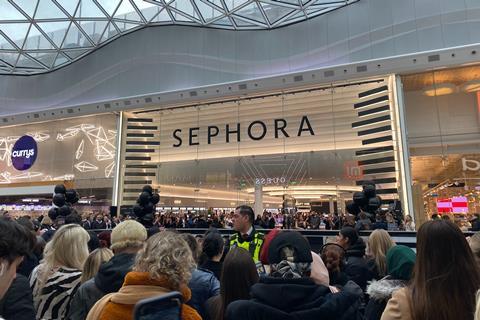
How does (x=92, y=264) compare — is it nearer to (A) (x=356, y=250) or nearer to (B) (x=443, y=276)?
(B) (x=443, y=276)

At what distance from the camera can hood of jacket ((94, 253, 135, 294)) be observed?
2.40 m

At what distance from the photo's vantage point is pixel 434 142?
668 inches

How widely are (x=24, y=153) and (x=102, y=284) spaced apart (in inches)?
1079

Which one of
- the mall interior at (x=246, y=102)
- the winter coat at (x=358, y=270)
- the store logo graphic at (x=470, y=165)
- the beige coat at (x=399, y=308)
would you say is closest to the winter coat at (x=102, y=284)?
the beige coat at (x=399, y=308)

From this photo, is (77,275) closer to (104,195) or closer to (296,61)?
(296,61)

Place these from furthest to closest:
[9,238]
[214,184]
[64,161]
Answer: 1. [64,161]
2. [214,184]
3. [9,238]

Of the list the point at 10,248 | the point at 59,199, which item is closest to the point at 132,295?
the point at 10,248

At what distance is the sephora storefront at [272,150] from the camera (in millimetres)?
16906

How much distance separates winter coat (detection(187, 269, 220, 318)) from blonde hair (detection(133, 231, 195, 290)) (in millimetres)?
1109

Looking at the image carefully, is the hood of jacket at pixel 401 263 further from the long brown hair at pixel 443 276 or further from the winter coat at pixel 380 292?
the long brown hair at pixel 443 276

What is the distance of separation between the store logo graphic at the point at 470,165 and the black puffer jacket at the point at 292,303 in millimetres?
17772

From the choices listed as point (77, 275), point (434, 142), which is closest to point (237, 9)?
point (434, 142)

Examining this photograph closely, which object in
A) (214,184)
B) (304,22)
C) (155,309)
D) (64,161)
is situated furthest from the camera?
(64,161)

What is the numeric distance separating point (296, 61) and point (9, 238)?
57.2 ft
